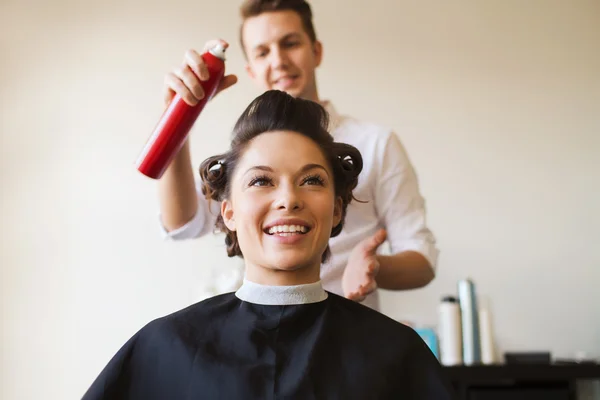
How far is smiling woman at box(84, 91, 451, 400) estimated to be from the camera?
3.14 ft

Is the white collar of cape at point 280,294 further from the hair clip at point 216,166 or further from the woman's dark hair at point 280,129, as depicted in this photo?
the hair clip at point 216,166

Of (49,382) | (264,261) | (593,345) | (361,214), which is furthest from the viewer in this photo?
(593,345)

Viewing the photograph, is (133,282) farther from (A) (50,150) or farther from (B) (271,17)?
(B) (271,17)

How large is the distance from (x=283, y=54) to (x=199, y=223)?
1.78 ft

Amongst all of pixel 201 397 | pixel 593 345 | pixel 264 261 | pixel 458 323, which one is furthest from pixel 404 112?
pixel 201 397

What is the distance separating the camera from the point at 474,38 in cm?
273

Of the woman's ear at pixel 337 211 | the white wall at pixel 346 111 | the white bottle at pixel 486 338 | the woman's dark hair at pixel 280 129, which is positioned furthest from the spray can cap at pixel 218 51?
the white bottle at pixel 486 338

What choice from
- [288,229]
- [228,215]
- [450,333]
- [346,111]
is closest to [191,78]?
[228,215]

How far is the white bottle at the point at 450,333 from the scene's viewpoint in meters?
2.32

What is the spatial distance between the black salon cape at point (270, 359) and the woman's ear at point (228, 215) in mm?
161

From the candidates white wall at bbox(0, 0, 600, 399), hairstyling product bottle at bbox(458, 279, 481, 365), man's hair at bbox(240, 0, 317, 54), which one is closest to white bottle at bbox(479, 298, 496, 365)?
hairstyling product bottle at bbox(458, 279, 481, 365)

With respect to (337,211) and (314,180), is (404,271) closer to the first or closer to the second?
(337,211)

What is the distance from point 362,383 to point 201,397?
0.26 m

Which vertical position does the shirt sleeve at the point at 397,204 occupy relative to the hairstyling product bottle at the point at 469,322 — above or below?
above
